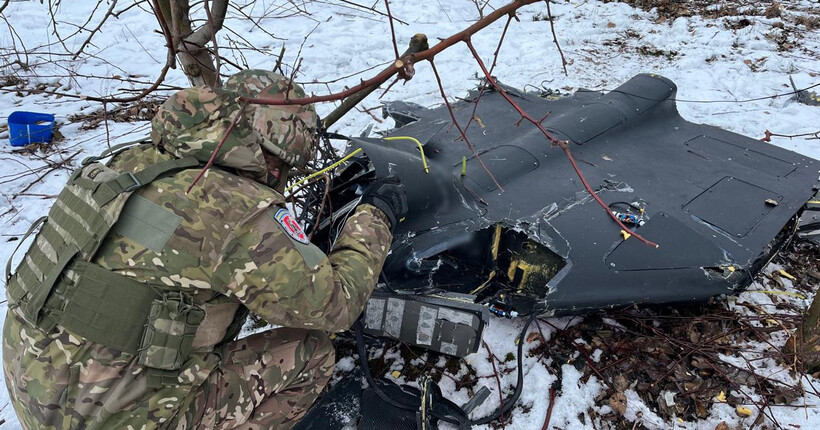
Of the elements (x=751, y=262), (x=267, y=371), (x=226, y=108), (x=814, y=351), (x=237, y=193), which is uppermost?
(x=226, y=108)

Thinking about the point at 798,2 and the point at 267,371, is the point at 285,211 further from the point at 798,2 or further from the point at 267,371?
the point at 798,2

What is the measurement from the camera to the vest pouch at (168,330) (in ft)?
6.25

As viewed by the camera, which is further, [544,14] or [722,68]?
[544,14]

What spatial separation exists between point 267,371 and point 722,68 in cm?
661

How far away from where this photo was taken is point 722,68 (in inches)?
254

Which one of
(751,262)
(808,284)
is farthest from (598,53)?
(751,262)

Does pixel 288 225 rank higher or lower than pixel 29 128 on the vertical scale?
higher

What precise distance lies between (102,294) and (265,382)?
34.0 inches

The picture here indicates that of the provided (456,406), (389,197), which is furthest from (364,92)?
(456,406)

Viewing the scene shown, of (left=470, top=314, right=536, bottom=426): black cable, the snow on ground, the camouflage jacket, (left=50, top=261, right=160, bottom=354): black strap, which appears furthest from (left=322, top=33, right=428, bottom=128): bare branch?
the snow on ground

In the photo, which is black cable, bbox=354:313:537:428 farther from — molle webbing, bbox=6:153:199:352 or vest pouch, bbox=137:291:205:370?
molle webbing, bbox=6:153:199:352

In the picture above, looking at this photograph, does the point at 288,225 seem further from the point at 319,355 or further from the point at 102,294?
the point at 319,355

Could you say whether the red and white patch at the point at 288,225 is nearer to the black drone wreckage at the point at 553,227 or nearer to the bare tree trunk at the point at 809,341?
the black drone wreckage at the point at 553,227

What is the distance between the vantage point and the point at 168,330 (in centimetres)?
192
